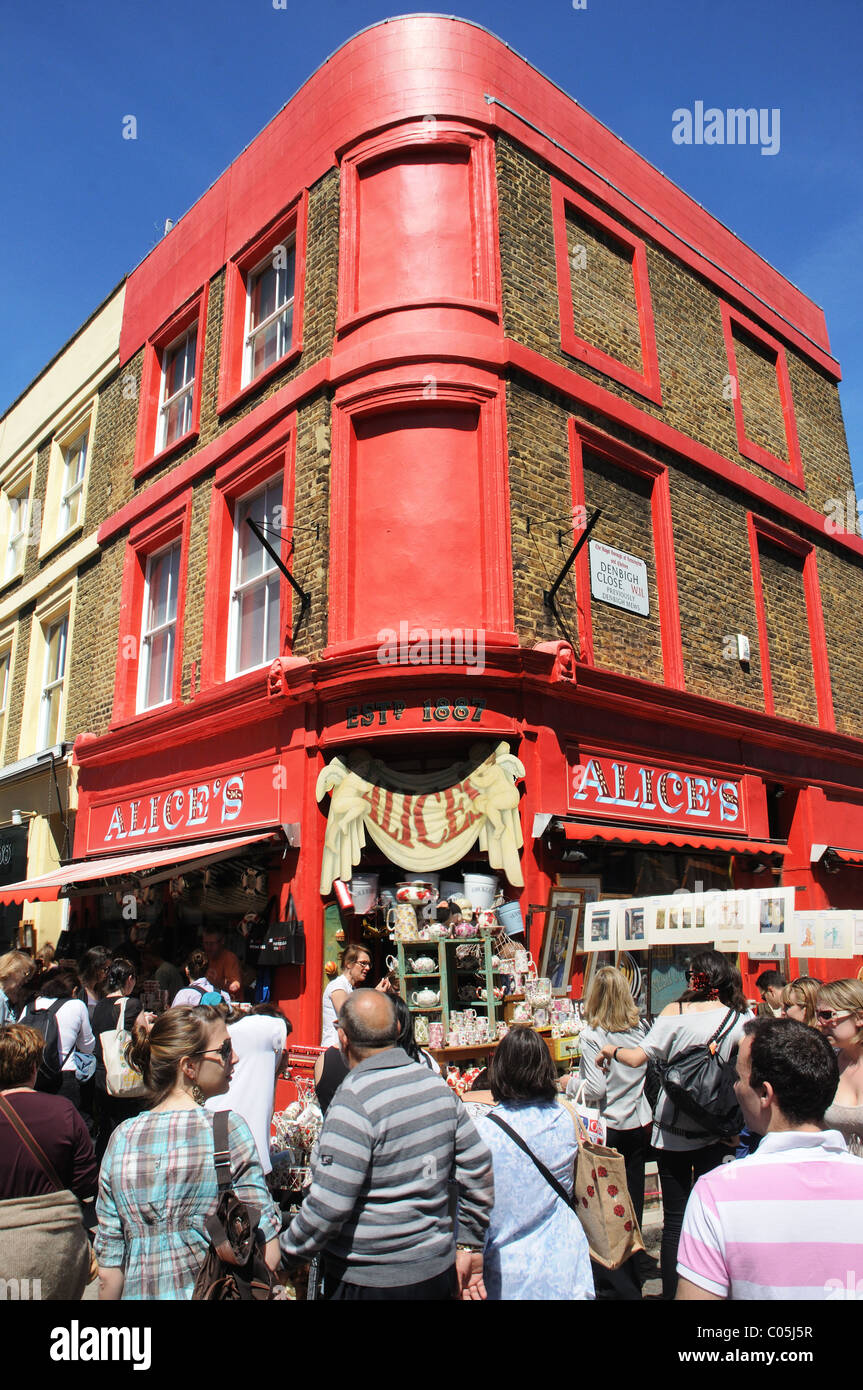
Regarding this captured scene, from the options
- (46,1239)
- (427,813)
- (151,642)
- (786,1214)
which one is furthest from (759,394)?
(46,1239)

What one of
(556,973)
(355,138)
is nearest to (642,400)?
(355,138)

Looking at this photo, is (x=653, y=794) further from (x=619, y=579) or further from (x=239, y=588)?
(x=239, y=588)

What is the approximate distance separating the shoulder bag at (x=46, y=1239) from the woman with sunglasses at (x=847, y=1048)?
2.79 m

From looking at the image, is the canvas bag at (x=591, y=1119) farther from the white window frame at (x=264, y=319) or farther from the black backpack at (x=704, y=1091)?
the white window frame at (x=264, y=319)

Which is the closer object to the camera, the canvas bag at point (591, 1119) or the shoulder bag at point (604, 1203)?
the shoulder bag at point (604, 1203)

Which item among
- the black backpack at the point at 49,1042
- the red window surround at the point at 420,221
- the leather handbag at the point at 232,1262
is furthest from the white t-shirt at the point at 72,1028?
the red window surround at the point at 420,221

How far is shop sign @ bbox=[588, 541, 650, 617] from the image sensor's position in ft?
34.7

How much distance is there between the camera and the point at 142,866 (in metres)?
9.48

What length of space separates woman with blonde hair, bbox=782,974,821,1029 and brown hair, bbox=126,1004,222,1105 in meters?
3.83

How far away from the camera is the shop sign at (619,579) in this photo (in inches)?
416

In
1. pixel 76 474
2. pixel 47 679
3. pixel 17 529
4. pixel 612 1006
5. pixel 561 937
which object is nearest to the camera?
pixel 612 1006

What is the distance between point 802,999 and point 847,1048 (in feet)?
6.01

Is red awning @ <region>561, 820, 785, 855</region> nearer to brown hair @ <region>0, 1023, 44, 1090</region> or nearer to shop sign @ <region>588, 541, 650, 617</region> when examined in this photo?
shop sign @ <region>588, 541, 650, 617</region>

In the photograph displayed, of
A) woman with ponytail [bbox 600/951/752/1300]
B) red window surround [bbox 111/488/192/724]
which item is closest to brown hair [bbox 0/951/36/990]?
woman with ponytail [bbox 600/951/752/1300]
